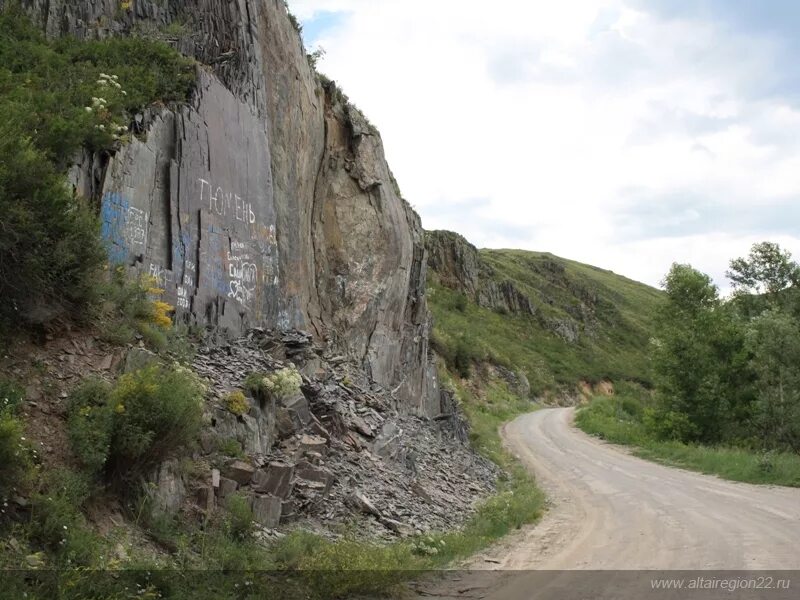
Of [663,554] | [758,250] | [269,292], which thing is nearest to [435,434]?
[269,292]

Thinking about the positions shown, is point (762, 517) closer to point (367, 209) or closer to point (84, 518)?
point (84, 518)

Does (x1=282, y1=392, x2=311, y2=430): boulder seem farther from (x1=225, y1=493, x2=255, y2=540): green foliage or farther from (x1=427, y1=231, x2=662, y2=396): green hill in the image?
(x1=427, y1=231, x2=662, y2=396): green hill

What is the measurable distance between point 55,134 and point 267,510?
7033mm

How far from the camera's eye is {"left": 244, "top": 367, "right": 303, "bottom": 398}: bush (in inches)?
408

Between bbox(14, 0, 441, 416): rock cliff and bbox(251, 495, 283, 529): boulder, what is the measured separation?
207 inches

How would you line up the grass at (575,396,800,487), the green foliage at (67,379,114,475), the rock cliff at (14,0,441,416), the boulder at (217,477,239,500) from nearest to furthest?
the green foliage at (67,379,114,475), the boulder at (217,477,239,500), the rock cliff at (14,0,441,416), the grass at (575,396,800,487)

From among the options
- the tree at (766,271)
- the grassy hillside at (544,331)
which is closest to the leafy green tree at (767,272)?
the tree at (766,271)

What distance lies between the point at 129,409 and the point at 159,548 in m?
1.52

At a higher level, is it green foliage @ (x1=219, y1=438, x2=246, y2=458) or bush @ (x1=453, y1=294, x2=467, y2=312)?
Answer: bush @ (x1=453, y1=294, x2=467, y2=312)

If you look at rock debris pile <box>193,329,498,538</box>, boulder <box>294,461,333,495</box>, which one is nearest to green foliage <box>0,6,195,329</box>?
rock debris pile <box>193,329,498,538</box>

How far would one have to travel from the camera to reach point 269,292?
15.1 m

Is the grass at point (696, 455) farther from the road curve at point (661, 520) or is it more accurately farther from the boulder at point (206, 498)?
the boulder at point (206, 498)

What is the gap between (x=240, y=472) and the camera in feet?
27.7

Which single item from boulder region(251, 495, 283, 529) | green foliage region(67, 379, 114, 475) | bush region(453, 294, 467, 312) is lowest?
boulder region(251, 495, 283, 529)
